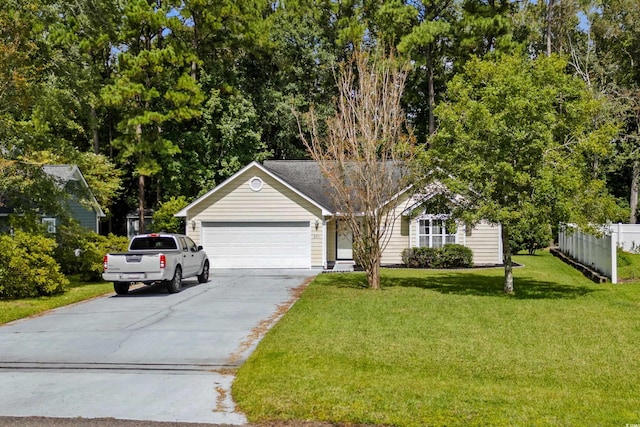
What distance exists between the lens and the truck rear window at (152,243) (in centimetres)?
1931

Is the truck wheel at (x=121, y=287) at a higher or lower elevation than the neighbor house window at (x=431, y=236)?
lower

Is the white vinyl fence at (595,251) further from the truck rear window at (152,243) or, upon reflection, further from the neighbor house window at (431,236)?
the truck rear window at (152,243)

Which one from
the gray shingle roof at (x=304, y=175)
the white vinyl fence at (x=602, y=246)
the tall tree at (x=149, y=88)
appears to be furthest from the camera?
the tall tree at (x=149, y=88)

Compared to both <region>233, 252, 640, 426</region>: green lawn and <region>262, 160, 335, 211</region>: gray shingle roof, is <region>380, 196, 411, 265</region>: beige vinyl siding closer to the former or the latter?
<region>262, 160, 335, 211</region>: gray shingle roof

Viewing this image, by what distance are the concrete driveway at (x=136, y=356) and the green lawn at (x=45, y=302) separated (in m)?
0.51

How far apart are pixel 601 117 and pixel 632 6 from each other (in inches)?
366

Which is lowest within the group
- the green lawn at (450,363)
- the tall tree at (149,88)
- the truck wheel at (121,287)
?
the green lawn at (450,363)

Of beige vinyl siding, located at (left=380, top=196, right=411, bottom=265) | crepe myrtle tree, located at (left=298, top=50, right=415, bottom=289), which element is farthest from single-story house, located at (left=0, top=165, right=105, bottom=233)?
beige vinyl siding, located at (left=380, top=196, right=411, bottom=265)

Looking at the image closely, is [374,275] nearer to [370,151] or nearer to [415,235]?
[370,151]

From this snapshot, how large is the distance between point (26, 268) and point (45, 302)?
125 cm

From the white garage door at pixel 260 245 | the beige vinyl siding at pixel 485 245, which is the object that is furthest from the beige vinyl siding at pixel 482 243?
the white garage door at pixel 260 245

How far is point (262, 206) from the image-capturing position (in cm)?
2705

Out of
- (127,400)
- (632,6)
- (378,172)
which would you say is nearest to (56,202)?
(378,172)

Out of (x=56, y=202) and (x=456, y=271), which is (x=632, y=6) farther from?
(x=56, y=202)
